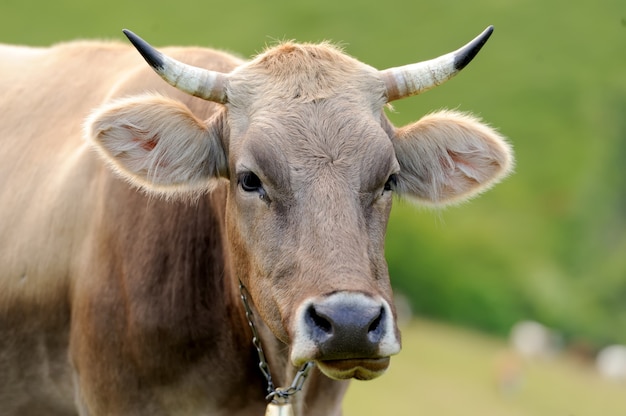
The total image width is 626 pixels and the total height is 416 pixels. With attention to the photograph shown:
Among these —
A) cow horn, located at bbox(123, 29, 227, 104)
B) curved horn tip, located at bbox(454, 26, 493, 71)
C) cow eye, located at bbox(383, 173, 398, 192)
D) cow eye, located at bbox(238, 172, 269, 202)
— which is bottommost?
cow eye, located at bbox(238, 172, 269, 202)

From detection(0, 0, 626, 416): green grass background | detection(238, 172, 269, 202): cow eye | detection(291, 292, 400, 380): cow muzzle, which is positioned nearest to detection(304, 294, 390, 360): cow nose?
detection(291, 292, 400, 380): cow muzzle

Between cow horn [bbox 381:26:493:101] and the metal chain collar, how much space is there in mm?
1048

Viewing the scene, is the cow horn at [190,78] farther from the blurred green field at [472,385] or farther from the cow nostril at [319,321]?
the blurred green field at [472,385]

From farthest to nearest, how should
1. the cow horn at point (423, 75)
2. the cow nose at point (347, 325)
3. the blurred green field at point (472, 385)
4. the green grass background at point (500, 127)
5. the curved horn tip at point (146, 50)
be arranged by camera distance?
1. the green grass background at point (500, 127)
2. the blurred green field at point (472, 385)
3. the cow horn at point (423, 75)
4. the curved horn tip at point (146, 50)
5. the cow nose at point (347, 325)

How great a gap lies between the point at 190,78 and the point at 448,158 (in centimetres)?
120

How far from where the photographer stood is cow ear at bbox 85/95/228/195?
4.36 metres

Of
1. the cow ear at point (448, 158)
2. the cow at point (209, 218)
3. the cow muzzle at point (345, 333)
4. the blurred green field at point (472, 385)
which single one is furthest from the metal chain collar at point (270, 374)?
the blurred green field at point (472, 385)

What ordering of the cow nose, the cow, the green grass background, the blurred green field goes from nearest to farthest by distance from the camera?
the cow nose < the cow < the blurred green field < the green grass background

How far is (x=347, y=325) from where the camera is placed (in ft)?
11.8

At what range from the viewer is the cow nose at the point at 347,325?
360 centimetres

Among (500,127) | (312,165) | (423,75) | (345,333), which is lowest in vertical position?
(345,333)

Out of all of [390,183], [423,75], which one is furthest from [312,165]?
[423,75]

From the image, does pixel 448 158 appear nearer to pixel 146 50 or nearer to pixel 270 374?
pixel 270 374

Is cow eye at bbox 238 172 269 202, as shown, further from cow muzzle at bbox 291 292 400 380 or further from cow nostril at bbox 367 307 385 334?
cow nostril at bbox 367 307 385 334
